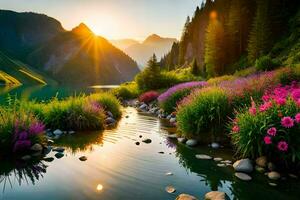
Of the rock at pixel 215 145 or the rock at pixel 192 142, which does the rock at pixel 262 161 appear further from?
the rock at pixel 192 142

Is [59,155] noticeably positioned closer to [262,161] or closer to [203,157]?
[203,157]

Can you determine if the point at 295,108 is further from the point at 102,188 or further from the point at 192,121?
the point at 102,188

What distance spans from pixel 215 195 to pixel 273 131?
2556 mm

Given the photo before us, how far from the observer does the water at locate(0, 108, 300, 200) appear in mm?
6258

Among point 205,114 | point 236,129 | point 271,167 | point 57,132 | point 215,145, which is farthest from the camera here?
point 57,132

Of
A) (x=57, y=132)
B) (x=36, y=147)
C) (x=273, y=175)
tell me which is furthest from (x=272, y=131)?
(x=57, y=132)

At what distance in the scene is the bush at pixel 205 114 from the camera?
1070 centimetres

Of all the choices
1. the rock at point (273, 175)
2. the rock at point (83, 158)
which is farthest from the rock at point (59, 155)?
the rock at point (273, 175)

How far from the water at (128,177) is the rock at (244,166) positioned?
21 cm

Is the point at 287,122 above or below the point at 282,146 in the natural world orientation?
above

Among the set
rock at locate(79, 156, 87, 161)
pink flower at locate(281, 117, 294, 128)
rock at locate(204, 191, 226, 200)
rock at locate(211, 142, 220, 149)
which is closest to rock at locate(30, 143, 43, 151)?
rock at locate(79, 156, 87, 161)

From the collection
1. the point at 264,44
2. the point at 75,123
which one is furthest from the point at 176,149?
the point at 264,44

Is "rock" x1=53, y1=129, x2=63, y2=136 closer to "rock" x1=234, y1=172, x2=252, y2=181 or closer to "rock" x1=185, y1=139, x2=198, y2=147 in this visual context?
"rock" x1=185, y1=139, x2=198, y2=147

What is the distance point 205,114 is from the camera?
10781 mm
